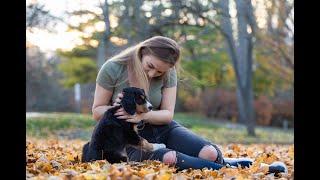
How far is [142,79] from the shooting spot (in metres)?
4.64

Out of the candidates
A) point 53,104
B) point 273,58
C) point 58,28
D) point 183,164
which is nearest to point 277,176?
point 183,164

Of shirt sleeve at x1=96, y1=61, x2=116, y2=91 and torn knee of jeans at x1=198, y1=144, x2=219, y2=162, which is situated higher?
shirt sleeve at x1=96, y1=61, x2=116, y2=91

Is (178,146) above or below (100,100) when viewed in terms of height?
below

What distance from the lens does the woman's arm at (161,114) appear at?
4336mm

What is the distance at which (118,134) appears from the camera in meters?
4.31

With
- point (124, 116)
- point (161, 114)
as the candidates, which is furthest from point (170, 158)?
point (124, 116)

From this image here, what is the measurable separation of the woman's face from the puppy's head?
29cm

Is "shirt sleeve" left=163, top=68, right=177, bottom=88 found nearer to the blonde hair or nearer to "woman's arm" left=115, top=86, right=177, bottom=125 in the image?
"woman's arm" left=115, top=86, right=177, bottom=125

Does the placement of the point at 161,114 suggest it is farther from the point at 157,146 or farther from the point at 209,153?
the point at 209,153

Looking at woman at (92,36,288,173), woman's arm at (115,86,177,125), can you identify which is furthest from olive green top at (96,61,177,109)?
woman's arm at (115,86,177,125)

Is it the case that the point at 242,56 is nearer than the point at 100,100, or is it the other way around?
the point at 100,100

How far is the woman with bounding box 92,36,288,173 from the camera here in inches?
177

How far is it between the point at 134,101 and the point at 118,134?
35cm
